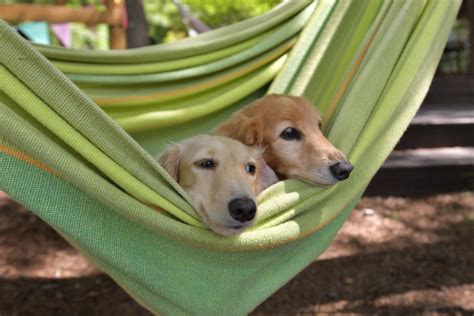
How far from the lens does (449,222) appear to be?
3436 mm

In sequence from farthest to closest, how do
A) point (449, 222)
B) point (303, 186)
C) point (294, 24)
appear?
1. point (449, 222)
2. point (294, 24)
3. point (303, 186)

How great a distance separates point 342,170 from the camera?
166cm

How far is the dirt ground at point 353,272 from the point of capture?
105 inches

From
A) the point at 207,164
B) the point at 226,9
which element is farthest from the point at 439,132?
the point at 226,9

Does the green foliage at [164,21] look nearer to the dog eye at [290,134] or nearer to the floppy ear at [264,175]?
the dog eye at [290,134]

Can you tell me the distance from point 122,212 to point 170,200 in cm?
12

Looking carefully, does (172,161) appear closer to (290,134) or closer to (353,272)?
(290,134)

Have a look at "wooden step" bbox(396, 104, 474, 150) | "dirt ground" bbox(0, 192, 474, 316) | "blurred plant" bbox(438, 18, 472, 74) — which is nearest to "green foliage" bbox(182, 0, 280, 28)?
"blurred plant" bbox(438, 18, 472, 74)

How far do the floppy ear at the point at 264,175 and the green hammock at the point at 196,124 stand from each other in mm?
206

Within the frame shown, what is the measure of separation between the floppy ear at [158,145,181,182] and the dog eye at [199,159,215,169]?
123 mm

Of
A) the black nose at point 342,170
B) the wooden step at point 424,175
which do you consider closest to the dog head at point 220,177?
the black nose at point 342,170

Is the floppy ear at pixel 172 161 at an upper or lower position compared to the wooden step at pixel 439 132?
upper

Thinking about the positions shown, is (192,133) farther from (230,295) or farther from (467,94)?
(467,94)

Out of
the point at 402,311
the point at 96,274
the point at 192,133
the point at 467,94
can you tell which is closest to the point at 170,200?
the point at 192,133
